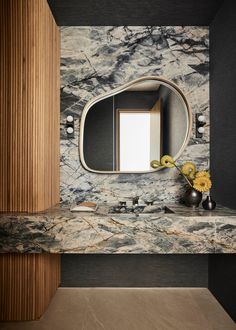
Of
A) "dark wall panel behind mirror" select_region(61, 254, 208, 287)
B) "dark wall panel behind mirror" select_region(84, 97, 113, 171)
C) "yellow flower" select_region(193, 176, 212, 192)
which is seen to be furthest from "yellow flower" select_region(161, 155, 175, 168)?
"dark wall panel behind mirror" select_region(61, 254, 208, 287)

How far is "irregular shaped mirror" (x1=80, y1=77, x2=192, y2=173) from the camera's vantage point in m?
3.09

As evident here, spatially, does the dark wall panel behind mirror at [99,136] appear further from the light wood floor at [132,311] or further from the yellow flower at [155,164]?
the light wood floor at [132,311]

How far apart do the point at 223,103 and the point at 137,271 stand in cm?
181

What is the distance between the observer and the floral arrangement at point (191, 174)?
2.72 m

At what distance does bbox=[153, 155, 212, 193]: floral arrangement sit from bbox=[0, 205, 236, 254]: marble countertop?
1.35 feet

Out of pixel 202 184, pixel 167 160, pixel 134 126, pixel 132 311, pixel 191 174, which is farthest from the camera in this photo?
pixel 134 126

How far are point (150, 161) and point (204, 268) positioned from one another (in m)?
1.20

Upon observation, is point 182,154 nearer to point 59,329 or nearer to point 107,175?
point 107,175

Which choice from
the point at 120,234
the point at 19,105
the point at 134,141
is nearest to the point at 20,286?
the point at 120,234

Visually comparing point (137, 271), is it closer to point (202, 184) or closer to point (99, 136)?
point (202, 184)

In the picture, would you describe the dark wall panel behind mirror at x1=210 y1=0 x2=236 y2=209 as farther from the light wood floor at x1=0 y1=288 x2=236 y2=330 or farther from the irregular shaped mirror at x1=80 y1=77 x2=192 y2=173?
the light wood floor at x1=0 y1=288 x2=236 y2=330

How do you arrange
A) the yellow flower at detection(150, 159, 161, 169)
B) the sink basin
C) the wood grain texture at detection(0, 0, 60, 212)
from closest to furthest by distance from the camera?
the wood grain texture at detection(0, 0, 60, 212) → the sink basin → the yellow flower at detection(150, 159, 161, 169)

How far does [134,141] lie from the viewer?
3094mm

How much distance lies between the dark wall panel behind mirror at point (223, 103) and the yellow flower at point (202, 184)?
5.5 inches
